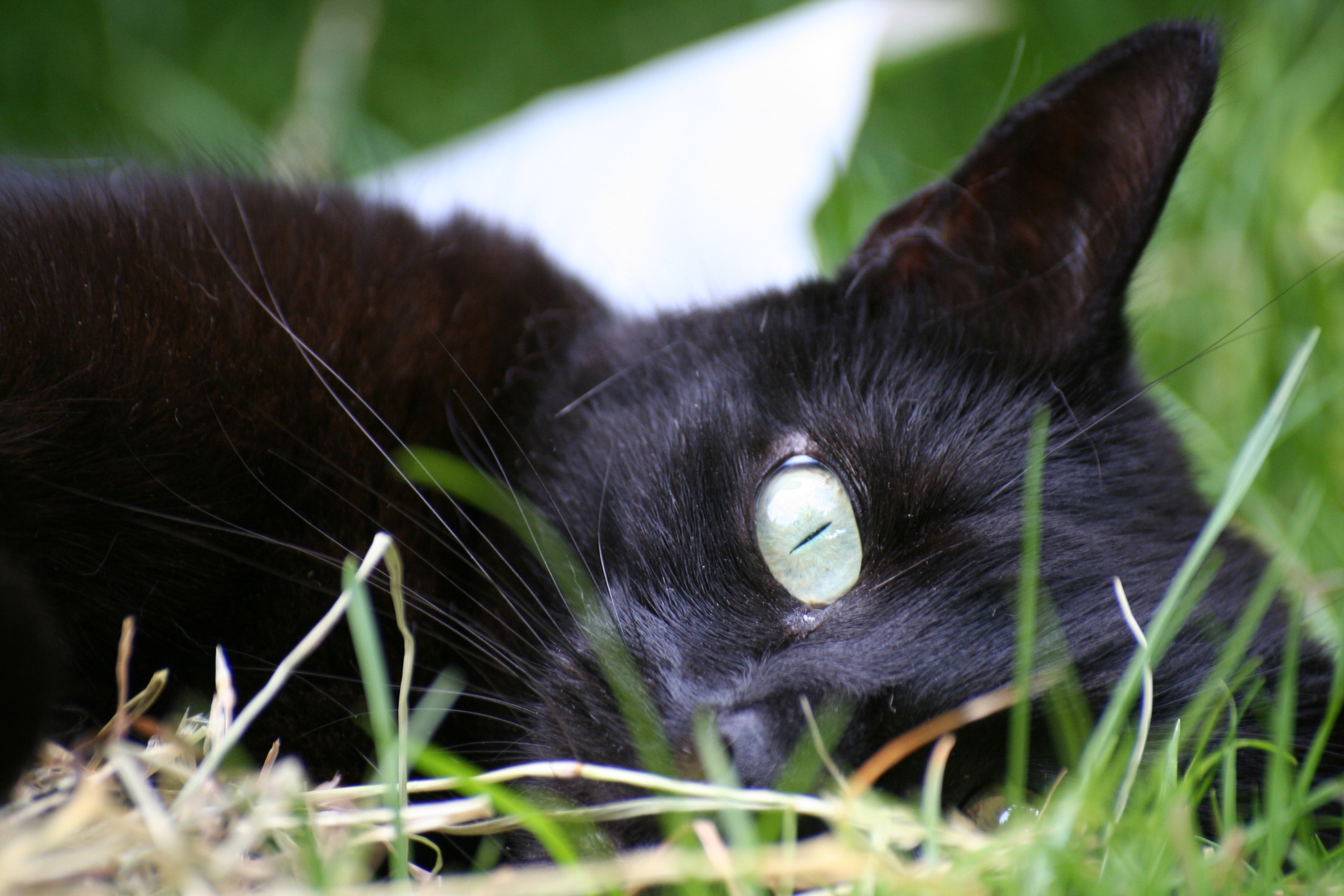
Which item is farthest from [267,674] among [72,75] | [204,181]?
[72,75]

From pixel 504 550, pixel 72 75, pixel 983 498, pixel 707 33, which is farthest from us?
pixel 707 33

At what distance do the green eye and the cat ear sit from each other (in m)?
0.28

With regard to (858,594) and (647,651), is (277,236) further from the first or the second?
(858,594)

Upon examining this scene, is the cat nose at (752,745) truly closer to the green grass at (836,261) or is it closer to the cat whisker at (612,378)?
the green grass at (836,261)

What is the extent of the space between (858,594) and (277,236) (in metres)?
0.73

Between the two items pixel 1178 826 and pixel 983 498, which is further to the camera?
pixel 983 498

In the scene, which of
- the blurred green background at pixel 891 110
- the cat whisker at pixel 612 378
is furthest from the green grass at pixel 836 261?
the cat whisker at pixel 612 378

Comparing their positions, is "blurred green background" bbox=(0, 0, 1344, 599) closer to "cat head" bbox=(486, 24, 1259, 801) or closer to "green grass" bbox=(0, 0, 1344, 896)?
"green grass" bbox=(0, 0, 1344, 896)

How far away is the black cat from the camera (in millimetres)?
979

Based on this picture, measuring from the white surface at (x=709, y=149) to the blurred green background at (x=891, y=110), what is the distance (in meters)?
0.08

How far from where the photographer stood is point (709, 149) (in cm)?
227

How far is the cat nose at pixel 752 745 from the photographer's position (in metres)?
0.90

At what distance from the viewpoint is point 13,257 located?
97 cm

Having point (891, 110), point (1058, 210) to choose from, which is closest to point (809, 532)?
point (1058, 210)
